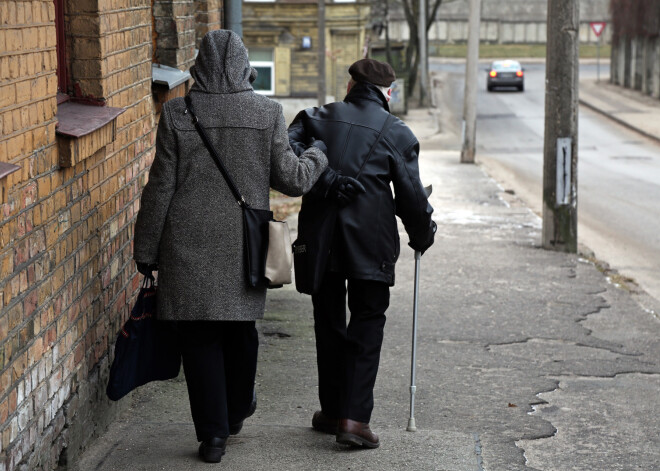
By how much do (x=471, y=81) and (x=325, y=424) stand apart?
2027 centimetres

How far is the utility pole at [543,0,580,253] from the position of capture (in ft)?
37.5

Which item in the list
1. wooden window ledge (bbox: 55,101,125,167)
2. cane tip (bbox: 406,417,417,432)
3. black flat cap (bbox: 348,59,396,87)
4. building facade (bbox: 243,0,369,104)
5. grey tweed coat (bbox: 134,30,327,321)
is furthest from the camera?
building facade (bbox: 243,0,369,104)

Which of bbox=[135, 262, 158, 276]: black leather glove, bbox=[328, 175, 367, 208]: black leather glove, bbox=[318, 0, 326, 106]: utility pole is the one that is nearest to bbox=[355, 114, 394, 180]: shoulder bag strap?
bbox=[328, 175, 367, 208]: black leather glove

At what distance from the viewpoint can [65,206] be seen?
14.0ft

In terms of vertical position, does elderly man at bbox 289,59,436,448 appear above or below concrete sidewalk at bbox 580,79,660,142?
above

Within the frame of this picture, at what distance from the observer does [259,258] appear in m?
4.44

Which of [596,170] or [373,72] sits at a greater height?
[373,72]

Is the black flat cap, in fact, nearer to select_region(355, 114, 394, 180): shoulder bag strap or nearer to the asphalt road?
select_region(355, 114, 394, 180): shoulder bag strap

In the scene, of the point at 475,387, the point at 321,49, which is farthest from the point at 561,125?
the point at 321,49

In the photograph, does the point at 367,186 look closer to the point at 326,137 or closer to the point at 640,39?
the point at 326,137

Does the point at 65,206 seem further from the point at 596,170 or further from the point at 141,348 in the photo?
the point at 596,170

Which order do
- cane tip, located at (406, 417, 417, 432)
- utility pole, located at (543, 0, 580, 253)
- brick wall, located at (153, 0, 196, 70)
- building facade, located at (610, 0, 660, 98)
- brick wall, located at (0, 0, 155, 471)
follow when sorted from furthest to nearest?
building facade, located at (610, 0, 660, 98), utility pole, located at (543, 0, 580, 253), brick wall, located at (153, 0, 196, 70), cane tip, located at (406, 417, 417, 432), brick wall, located at (0, 0, 155, 471)

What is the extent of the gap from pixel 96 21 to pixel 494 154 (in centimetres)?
2500

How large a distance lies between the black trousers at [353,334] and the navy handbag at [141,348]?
2.41ft
